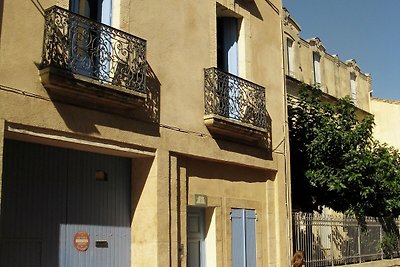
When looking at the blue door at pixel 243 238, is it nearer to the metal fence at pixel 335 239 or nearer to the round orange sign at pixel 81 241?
the metal fence at pixel 335 239

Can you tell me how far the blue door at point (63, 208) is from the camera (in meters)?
8.16

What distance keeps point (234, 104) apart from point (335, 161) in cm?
459

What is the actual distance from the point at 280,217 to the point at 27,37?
719 centimetres

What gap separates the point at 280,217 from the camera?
1273 cm

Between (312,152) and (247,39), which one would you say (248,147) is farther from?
(312,152)

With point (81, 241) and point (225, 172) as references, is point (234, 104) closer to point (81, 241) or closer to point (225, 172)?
point (225, 172)

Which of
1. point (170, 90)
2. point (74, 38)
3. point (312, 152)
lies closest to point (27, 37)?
point (74, 38)

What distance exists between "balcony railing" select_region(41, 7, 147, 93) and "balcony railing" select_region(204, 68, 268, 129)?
6.59 feet

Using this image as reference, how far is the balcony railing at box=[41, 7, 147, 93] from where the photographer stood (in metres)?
8.11

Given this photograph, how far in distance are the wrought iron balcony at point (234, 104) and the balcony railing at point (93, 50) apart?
6.57 ft

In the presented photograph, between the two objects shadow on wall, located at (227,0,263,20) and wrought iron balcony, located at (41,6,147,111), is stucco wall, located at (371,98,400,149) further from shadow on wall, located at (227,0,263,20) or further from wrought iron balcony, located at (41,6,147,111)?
wrought iron balcony, located at (41,6,147,111)

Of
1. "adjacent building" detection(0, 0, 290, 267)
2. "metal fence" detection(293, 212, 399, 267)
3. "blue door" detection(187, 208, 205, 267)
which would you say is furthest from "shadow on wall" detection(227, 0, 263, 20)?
"metal fence" detection(293, 212, 399, 267)

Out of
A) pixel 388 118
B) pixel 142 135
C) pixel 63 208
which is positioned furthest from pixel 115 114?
pixel 388 118

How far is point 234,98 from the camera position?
11.6 m
